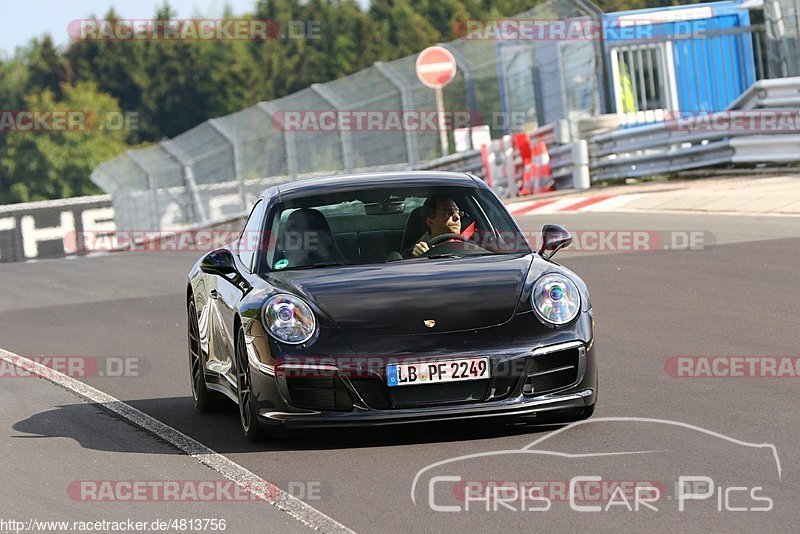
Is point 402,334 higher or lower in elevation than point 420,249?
lower

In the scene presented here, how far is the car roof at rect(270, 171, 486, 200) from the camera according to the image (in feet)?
27.4

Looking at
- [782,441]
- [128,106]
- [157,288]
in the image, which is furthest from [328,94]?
[128,106]

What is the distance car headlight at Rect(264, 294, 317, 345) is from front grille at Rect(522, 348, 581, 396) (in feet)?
3.20

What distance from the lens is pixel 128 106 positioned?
139375mm

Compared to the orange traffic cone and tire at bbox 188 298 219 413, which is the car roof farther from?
the orange traffic cone

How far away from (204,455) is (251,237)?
1566 millimetres

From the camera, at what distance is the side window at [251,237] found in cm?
819

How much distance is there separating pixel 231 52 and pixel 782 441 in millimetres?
137933

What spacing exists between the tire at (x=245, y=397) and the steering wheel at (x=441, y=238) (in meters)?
1.16

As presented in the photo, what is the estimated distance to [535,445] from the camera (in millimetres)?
6883

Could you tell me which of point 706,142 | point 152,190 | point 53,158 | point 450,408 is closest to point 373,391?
point 450,408

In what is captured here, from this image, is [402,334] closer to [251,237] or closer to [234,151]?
[251,237]

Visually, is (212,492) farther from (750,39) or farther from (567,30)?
(750,39)

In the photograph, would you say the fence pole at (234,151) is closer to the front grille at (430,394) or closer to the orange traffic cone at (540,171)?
the orange traffic cone at (540,171)
